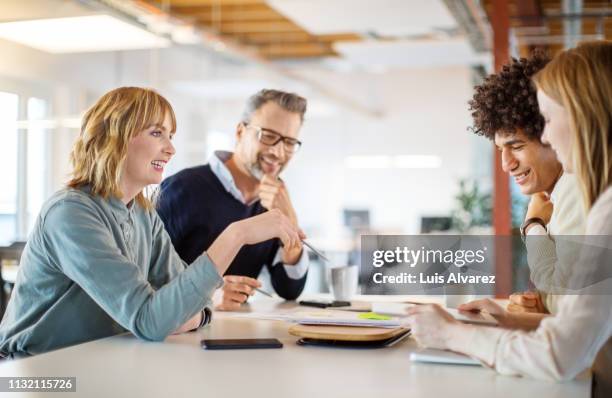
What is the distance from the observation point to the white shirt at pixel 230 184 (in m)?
3.04

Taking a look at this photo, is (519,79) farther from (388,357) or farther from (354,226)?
(354,226)

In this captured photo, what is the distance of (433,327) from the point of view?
63.7 inches

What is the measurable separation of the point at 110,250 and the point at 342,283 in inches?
43.7

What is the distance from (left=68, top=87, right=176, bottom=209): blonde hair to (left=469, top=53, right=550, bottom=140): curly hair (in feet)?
3.17

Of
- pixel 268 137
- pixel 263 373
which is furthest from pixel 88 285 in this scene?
pixel 268 137

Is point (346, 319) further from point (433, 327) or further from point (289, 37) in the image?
point (289, 37)

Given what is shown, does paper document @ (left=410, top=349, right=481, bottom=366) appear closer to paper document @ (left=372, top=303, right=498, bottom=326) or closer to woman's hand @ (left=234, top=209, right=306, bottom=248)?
paper document @ (left=372, top=303, right=498, bottom=326)

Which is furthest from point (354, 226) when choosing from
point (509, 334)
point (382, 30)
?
point (509, 334)

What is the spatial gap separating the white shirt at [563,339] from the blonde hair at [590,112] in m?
0.04

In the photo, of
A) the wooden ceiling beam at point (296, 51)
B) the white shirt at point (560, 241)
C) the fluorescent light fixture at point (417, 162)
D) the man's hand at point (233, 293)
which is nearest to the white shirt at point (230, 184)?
the man's hand at point (233, 293)

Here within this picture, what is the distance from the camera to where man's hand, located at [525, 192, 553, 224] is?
7.07 ft

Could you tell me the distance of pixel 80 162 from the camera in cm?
211

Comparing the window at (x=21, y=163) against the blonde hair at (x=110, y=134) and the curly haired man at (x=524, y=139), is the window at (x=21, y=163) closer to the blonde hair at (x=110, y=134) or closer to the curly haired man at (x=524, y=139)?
the blonde hair at (x=110, y=134)

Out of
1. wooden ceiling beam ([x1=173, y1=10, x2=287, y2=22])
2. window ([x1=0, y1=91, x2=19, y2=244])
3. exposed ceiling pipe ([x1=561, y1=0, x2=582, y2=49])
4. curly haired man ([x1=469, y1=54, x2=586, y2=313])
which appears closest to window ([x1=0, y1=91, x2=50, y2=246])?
window ([x1=0, y1=91, x2=19, y2=244])
